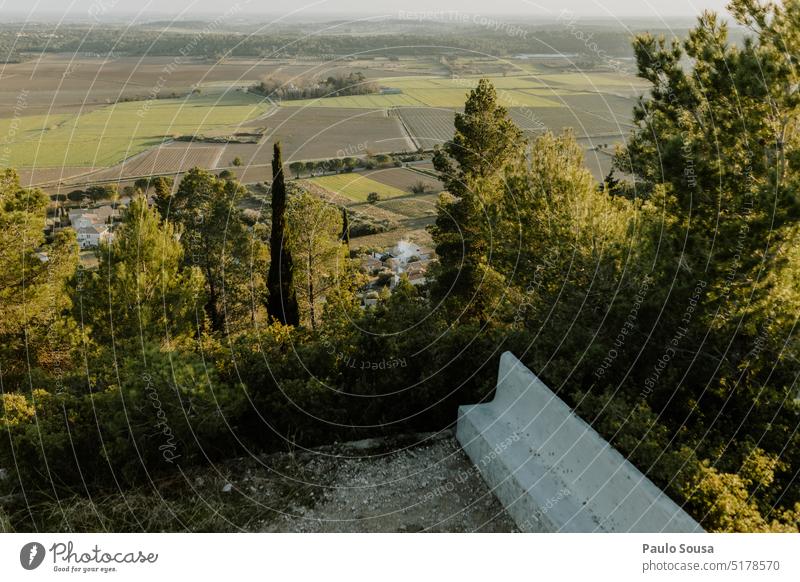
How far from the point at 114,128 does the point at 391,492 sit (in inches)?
1804

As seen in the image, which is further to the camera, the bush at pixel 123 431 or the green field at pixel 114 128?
the green field at pixel 114 128

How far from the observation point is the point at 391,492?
9.62 meters

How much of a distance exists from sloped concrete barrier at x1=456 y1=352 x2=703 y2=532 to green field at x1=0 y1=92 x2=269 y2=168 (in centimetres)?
3499

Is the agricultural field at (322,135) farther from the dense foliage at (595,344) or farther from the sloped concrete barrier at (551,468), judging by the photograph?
the sloped concrete barrier at (551,468)

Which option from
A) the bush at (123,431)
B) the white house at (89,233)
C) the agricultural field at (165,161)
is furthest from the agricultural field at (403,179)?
the bush at (123,431)

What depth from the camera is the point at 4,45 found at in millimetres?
31391

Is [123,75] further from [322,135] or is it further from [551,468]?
[551,468]

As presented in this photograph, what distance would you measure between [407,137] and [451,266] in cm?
1981

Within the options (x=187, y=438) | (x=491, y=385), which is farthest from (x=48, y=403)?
(x=491, y=385)

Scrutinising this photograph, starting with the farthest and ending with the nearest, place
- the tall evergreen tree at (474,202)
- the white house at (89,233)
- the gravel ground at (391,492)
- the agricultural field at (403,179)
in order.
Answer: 1. the agricultural field at (403,179)
2. the white house at (89,233)
3. the tall evergreen tree at (474,202)
4. the gravel ground at (391,492)

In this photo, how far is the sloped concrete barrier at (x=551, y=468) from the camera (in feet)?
24.5

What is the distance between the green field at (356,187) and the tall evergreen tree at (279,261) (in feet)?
73.1

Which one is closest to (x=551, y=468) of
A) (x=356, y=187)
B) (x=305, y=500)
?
(x=305, y=500)
